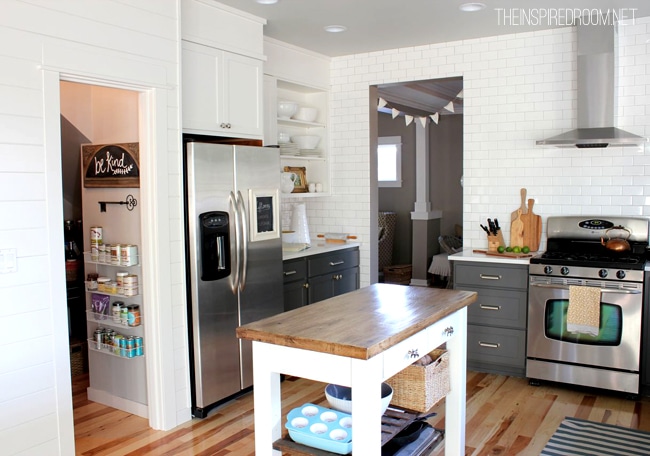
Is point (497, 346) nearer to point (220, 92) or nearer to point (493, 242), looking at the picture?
point (493, 242)

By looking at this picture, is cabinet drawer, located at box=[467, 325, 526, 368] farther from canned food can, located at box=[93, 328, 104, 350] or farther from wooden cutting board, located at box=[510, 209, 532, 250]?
canned food can, located at box=[93, 328, 104, 350]

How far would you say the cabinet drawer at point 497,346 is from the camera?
4.72 meters

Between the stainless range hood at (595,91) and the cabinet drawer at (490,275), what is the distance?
1.00 meters

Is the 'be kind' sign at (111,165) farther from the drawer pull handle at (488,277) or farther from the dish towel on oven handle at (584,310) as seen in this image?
the dish towel on oven handle at (584,310)

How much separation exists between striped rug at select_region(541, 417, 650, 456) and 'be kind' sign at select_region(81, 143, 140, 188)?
3.00m

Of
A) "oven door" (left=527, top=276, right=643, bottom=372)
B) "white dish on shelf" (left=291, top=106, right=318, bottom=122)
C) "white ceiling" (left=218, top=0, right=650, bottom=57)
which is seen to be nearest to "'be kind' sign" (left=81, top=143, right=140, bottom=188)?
"white ceiling" (left=218, top=0, right=650, bottom=57)

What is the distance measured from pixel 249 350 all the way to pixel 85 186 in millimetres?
1630

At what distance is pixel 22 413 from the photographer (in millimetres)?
3059

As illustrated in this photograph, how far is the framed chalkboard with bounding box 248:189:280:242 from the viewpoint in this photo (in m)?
4.32

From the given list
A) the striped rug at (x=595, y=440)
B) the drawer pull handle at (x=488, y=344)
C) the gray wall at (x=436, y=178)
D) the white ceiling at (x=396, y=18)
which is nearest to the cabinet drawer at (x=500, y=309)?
the drawer pull handle at (x=488, y=344)

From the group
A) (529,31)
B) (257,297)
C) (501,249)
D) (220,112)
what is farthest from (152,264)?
(529,31)

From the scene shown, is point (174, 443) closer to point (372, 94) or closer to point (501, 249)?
point (501, 249)

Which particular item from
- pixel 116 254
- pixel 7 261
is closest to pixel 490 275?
pixel 116 254

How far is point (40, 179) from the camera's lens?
310 cm
